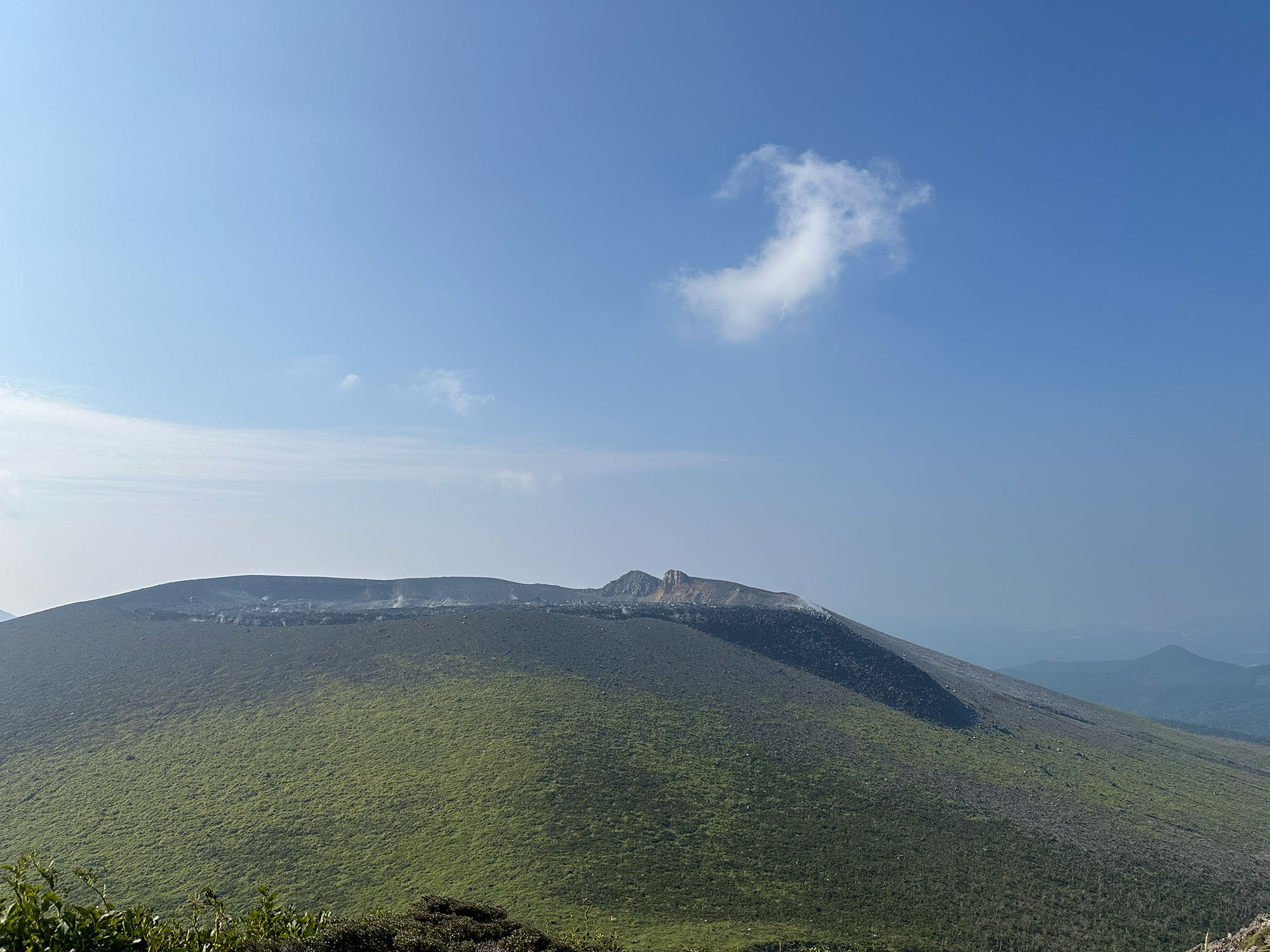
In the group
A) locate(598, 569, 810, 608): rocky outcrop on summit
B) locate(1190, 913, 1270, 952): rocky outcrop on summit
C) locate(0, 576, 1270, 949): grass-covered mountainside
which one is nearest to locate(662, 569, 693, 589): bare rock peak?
locate(598, 569, 810, 608): rocky outcrop on summit

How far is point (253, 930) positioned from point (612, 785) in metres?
34.5

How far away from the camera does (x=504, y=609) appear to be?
277 feet

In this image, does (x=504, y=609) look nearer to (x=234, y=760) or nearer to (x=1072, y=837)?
(x=234, y=760)

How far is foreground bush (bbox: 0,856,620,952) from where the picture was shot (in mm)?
10008

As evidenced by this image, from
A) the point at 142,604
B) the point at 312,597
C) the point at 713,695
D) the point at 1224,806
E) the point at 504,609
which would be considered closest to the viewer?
the point at 1224,806

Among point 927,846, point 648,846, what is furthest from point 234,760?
point 927,846

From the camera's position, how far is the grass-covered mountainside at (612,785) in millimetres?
33812

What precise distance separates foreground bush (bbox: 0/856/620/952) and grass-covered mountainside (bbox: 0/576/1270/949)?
42.8 feet

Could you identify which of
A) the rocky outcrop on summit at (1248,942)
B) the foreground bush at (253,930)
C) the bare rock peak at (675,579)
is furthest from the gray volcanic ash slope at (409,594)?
the foreground bush at (253,930)

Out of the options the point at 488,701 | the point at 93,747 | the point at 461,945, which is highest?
the point at 461,945

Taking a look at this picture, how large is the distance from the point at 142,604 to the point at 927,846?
332 ft

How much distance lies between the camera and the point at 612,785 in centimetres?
4488

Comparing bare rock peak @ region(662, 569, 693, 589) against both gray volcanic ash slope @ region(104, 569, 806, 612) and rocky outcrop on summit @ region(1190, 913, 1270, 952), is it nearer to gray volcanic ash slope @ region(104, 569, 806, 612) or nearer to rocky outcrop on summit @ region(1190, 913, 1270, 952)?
gray volcanic ash slope @ region(104, 569, 806, 612)

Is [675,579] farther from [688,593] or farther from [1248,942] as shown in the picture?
[1248,942]
